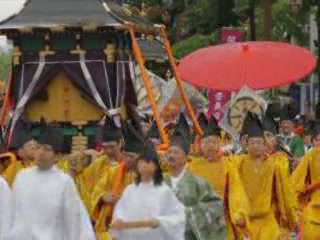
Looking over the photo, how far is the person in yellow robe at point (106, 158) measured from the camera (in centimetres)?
1277

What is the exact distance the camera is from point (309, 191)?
13430 millimetres

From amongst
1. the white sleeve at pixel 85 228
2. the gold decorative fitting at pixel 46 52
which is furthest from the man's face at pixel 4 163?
the gold decorative fitting at pixel 46 52

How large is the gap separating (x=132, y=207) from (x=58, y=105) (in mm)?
7022

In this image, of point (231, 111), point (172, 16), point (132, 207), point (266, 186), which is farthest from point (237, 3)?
point (132, 207)

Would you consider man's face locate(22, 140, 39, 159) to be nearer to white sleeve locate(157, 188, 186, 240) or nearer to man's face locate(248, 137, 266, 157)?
white sleeve locate(157, 188, 186, 240)

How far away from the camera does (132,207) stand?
10.6m

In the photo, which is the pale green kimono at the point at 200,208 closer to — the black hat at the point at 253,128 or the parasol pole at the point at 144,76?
the black hat at the point at 253,128

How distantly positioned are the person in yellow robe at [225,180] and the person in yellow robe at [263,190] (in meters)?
0.26

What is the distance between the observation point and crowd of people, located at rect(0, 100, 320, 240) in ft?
34.9

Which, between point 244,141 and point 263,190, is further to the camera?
point 244,141

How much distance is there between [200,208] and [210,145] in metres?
1.40

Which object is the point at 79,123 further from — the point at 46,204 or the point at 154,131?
the point at 46,204

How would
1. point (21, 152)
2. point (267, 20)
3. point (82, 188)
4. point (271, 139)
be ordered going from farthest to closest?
1. point (267, 20)
2. point (271, 139)
3. point (82, 188)
4. point (21, 152)

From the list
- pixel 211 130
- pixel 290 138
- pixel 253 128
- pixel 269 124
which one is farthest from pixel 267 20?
pixel 253 128
